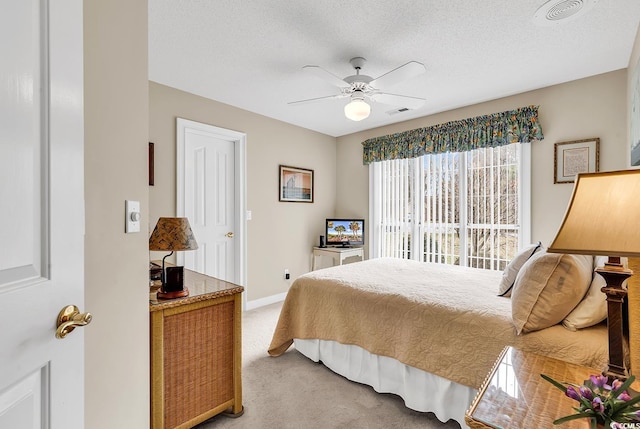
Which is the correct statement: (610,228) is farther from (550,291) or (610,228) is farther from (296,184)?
(296,184)

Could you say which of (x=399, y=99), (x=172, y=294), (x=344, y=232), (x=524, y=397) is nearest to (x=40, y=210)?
(x=172, y=294)

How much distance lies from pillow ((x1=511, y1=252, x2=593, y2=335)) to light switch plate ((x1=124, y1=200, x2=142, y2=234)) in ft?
5.94

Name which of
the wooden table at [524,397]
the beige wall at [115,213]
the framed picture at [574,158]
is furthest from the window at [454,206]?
the beige wall at [115,213]

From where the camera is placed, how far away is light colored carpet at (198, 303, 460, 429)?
176 centimetres

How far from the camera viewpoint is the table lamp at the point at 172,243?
152 centimetres

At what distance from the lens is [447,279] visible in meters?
2.43

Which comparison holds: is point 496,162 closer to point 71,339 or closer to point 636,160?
point 636,160

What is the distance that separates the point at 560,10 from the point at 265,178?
315 cm

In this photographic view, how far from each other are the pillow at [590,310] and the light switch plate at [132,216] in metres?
2.03

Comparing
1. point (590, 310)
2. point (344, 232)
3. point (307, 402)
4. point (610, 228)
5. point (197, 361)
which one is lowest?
point (307, 402)

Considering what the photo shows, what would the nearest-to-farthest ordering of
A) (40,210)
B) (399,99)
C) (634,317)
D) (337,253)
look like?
(40,210) → (634,317) → (399,99) → (337,253)

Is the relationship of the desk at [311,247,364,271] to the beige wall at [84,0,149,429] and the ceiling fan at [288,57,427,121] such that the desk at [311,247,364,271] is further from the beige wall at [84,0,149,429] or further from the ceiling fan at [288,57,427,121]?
the beige wall at [84,0,149,429]

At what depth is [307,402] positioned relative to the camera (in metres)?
1.96

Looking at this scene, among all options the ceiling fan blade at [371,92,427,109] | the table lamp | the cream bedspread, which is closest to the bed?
the cream bedspread
